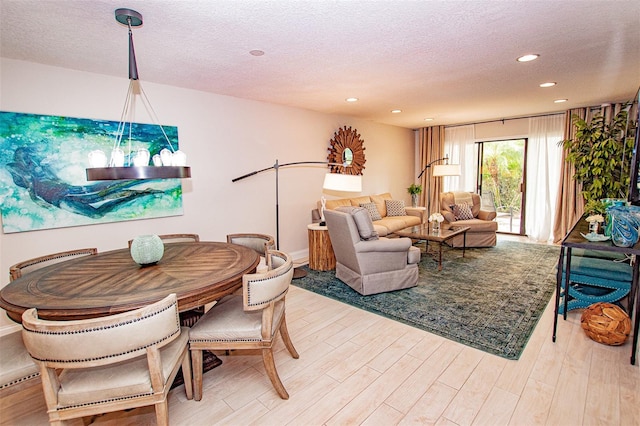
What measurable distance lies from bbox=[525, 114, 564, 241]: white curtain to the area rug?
1303mm

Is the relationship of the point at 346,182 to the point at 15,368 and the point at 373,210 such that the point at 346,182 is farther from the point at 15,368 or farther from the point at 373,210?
the point at 15,368

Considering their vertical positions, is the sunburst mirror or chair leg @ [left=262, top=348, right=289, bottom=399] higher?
the sunburst mirror

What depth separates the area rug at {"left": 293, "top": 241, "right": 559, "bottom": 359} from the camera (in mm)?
2705

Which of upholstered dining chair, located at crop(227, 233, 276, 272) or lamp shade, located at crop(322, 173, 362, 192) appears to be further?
lamp shade, located at crop(322, 173, 362, 192)

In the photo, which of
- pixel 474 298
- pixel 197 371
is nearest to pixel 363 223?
pixel 474 298

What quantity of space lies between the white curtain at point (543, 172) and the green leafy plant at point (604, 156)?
945mm

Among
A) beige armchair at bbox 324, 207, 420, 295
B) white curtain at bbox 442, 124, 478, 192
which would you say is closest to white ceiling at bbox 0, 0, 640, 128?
beige armchair at bbox 324, 207, 420, 295

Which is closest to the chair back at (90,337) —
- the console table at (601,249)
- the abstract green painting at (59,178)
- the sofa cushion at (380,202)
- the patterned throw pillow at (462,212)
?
the abstract green painting at (59,178)

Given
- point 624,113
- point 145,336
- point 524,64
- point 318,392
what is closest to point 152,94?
point 145,336

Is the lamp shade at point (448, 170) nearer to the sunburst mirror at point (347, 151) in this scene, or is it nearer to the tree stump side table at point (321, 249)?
the sunburst mirror at point (347, 151)

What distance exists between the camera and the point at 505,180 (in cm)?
679

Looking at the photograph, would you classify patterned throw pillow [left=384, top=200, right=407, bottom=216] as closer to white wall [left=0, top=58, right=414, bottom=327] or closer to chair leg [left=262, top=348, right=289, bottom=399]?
white wall [left=0, top=58, right=414, bottom=327]

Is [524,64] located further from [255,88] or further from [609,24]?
[255,88]

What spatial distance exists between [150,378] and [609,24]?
3.68 meters
